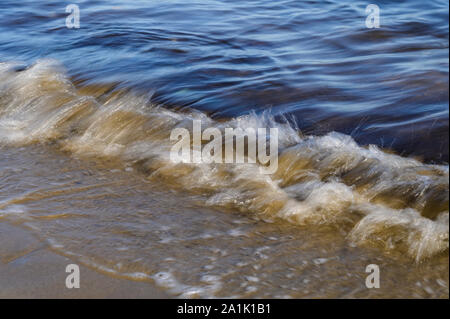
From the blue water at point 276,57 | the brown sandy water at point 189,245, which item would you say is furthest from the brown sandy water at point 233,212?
the blue water at point 276,57

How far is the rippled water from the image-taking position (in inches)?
100

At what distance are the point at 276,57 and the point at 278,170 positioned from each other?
1.98m

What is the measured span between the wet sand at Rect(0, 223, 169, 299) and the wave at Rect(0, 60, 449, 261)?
2.61 feet

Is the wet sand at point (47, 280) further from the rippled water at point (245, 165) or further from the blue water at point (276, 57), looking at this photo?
the blue water at point (276, 57)

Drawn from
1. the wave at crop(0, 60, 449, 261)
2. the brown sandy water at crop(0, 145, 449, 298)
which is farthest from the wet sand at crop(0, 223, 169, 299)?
the wave at crop(0, 60, 449, 261)

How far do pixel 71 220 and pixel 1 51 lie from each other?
365 centimetres

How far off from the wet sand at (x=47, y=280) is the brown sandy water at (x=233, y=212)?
0.17ft

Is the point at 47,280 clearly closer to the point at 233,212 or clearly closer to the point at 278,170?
the point at 233,212

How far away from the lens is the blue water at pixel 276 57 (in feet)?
12.4

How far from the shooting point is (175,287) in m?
2.39

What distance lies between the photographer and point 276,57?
511 cm

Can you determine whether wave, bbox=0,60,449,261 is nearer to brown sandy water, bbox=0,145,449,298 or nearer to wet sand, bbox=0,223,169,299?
brown sandy water, bbox=0,145,449,298
